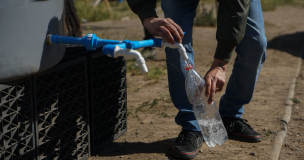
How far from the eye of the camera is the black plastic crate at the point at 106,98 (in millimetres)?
2043

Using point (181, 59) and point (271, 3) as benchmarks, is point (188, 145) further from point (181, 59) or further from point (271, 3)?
point (271, 3)

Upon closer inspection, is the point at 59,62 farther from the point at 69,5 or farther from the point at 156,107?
the point at 69,5

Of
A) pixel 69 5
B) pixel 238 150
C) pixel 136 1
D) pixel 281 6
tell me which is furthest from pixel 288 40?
pixel 281 6

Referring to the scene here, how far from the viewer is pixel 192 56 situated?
2170 millimetres

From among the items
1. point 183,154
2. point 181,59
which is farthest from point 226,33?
point 183,154

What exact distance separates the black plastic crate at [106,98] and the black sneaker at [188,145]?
45 cm

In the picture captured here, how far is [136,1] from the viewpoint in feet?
6.24

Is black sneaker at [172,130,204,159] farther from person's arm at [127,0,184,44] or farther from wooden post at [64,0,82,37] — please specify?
wooden post at [64,0,82,37]

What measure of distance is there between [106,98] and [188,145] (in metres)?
0.59

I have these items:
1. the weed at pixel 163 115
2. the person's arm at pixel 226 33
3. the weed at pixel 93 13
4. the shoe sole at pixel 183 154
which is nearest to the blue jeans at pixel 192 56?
the shoe sole at pixel 183 154

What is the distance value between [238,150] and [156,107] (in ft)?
3.31

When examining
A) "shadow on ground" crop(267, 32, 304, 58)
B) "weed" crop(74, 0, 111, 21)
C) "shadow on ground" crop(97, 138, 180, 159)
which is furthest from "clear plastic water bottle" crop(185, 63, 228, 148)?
"weed" crop(74, 0, 111, 21)

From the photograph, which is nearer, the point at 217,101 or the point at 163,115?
the point at 163,115

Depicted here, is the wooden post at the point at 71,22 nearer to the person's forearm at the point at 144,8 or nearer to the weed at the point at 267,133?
the person's forearm at the point at 144,8
